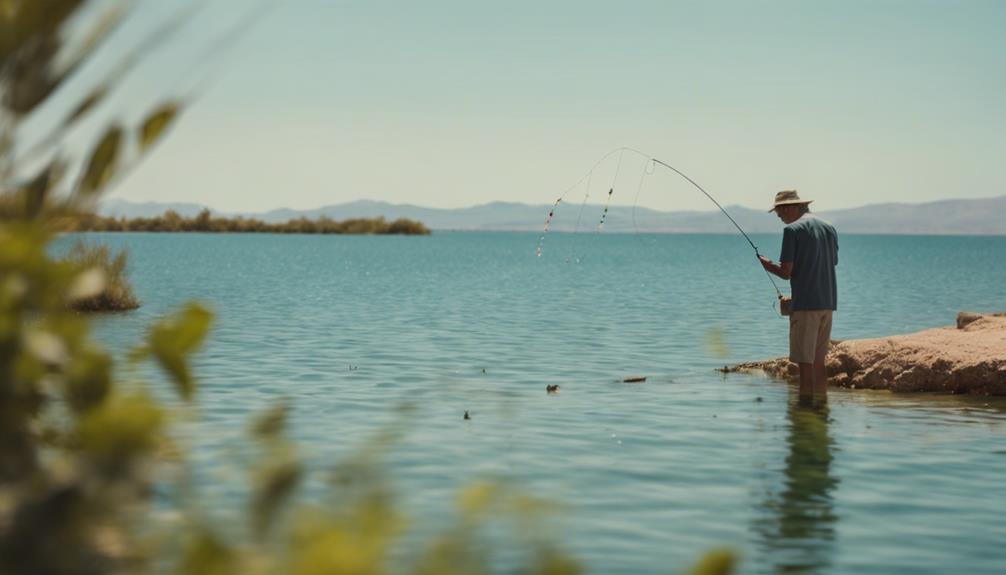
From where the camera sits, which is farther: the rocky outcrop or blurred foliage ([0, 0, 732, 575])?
the rocky outcrop

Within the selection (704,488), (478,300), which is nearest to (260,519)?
(704,488)

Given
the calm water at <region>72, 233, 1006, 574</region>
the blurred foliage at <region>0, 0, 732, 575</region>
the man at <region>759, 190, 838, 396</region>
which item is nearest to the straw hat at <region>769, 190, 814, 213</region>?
the man at <region>759, 190, 838, 396</region>

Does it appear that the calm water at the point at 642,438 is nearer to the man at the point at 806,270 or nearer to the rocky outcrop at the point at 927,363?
the rocky outcrop at the point at 927,363

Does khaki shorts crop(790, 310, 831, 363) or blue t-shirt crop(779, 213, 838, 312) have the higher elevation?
blue t-shirt crop(779, 213, 838, 312)

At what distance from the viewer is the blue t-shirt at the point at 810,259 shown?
12289 mm

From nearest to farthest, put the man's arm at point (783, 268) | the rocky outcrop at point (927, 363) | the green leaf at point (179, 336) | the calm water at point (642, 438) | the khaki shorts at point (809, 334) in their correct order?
the green leaf at point (179, 336), the calm water at point (642, 438), the man's arm at point (783, 268), the khaki shorts at point (809, 334), the rocky outcrop at point (927, 363)

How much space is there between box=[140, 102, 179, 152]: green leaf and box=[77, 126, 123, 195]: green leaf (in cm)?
4

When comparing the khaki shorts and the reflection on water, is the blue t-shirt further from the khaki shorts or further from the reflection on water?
the reflection on water

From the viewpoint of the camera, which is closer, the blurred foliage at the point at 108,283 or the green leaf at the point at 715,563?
the green leaf at the point at 715,563

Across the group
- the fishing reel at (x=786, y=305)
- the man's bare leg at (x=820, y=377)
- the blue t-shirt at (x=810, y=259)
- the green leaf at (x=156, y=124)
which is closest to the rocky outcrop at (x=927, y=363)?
the man's bare leg at (x=820, y=377)

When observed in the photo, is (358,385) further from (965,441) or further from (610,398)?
(965,441)

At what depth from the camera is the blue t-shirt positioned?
484 inches

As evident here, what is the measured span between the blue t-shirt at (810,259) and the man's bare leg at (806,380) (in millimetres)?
698

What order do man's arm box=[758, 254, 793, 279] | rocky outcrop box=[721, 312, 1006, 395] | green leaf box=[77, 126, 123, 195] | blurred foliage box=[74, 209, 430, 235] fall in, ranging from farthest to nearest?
1. blurred foliage box=[74, 209, 430, 235]
2. rocky outcrop box=[721, 312, 1006, 395]
3. man's arm box=[758, 254, 793, 279]
4. green leaf box=[77, 126, 123, 195]
